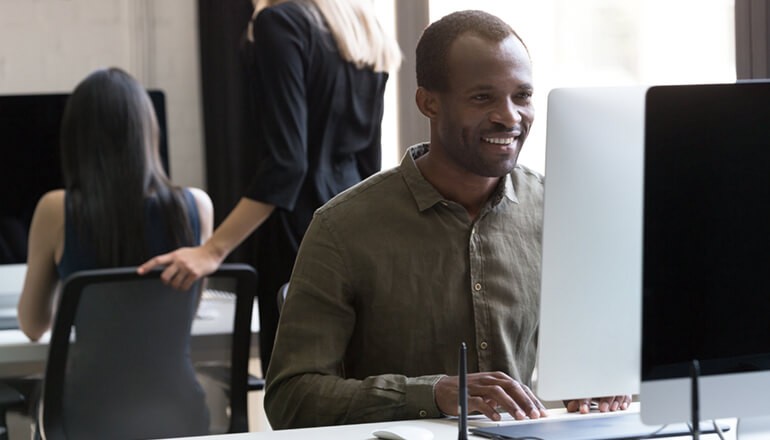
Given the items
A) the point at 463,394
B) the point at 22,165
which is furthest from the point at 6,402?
the point at 463,394

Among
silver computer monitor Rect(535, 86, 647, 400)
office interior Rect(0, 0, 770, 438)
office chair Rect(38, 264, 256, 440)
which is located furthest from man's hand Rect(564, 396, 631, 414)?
office interior Rect(0, 0, 770, 438)

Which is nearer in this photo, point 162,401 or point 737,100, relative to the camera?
point 737,100

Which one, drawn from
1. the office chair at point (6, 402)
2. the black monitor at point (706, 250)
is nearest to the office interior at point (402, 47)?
the office chair at point (6, 402)

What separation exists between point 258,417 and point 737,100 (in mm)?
2416

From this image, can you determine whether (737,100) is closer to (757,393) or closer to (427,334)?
(757,393)

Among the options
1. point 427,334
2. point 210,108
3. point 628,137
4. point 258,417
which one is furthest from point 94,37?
point 628,137

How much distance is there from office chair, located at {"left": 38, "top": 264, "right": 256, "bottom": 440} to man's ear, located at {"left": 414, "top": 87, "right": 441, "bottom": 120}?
657 mm

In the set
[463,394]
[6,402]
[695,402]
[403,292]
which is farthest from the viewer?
[6,402]

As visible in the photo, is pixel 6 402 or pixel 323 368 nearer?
pixel 323 368

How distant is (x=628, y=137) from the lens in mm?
1298

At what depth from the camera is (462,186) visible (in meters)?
1.69

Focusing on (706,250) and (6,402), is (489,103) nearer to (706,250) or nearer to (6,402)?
(706,250)

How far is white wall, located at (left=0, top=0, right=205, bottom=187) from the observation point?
159 inches

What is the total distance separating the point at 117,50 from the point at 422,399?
2865 millimetres
